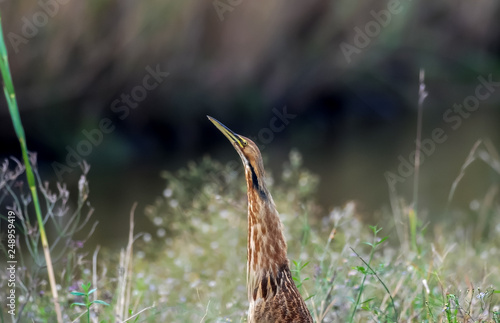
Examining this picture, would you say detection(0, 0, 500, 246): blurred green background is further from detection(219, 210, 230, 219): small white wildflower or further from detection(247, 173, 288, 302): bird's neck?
detection(247, 173, 288, 302): bird's neck

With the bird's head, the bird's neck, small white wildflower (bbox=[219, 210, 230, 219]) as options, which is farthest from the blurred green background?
the bird's head

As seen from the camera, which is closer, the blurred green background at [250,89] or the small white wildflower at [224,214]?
the small white wildflower at [224,214]

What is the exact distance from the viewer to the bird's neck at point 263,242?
2.72m

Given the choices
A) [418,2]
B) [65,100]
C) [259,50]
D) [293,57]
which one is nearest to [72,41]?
[65,100]

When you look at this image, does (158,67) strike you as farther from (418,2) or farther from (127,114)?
(418,2)

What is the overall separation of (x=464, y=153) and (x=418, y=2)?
6.69 meters

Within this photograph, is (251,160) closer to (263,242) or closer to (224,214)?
(263,242)

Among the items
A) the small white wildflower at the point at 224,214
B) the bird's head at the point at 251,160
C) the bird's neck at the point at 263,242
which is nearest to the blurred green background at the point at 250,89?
the small white wildflower at the point at 224,214

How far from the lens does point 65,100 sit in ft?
48.3

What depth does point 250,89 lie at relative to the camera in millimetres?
17188

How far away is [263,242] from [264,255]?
0.15ft

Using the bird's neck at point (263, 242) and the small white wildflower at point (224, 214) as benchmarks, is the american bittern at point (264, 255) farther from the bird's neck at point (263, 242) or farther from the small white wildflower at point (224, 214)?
the small white wildflower at point (224, 214)

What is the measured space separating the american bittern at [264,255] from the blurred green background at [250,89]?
6.41 m

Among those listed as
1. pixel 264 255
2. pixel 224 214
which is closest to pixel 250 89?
pixel 224 214
